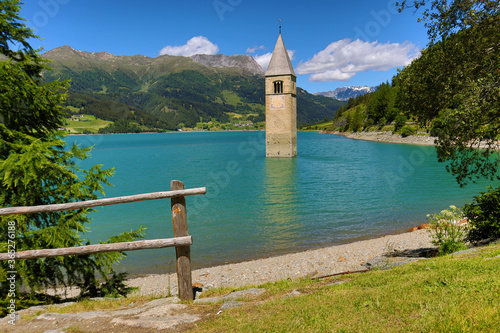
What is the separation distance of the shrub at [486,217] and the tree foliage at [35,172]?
11623 mm

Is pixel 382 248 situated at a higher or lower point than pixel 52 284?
lower

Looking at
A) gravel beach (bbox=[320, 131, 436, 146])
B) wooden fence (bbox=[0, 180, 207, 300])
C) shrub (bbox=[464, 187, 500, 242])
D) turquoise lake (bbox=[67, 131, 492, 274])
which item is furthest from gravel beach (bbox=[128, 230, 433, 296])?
gravel beach (bbox=[320, 131, 436, 146])

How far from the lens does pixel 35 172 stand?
267 inches

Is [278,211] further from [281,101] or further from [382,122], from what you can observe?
[382,122]

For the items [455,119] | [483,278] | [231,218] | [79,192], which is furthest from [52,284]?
[231,218]

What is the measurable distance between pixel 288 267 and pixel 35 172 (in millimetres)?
Result: 10515

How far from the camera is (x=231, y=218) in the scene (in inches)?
1005

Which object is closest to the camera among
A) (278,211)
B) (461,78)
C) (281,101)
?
(461,78)

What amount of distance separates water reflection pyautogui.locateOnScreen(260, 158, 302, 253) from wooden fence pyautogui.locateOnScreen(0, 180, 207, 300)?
11.6 metres

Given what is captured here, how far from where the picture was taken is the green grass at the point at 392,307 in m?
4.29

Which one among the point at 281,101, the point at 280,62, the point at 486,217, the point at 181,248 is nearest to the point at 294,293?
the point at 181,248

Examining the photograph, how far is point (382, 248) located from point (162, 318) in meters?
13.2

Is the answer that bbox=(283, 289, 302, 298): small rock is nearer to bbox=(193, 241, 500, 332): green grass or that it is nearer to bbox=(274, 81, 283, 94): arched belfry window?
bbox=(193, 241, 500, 332): green grass

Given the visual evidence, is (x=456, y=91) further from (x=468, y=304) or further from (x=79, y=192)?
(x=79, y=192)
